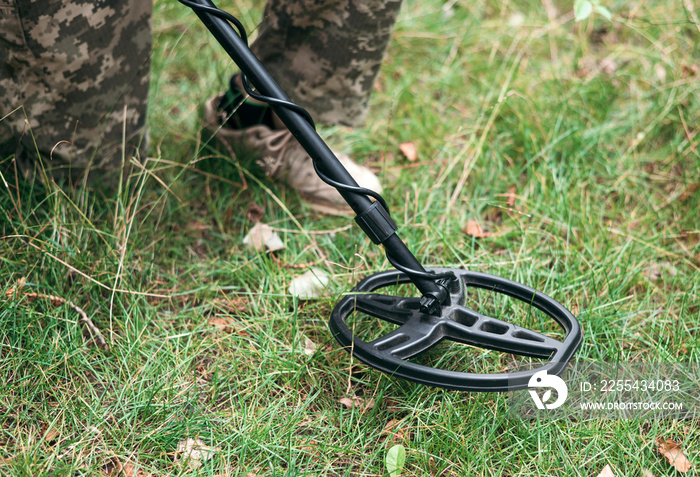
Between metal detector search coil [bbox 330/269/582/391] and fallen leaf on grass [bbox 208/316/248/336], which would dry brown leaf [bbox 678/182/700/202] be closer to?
metal detector search coil [bbox 330/269/582/391]

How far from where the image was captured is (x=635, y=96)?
8.25 ft

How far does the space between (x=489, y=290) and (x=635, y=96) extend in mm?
1370

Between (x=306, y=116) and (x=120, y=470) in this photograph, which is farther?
(x=306, y=116)

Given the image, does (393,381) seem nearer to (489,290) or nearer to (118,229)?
(489,290)

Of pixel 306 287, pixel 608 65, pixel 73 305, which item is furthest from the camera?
pixel 608 65

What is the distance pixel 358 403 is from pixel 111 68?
1.11 metres

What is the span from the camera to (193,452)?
4.56ft

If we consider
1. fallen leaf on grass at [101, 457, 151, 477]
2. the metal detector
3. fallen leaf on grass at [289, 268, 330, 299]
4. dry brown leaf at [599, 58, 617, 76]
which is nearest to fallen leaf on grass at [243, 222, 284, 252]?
fallen leaf on grass at [289, 268, 330, 299]

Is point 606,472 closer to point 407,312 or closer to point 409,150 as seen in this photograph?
point 407,312

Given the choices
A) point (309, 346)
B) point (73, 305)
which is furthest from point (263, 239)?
point (73, 305)

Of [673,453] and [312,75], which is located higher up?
[312,75]

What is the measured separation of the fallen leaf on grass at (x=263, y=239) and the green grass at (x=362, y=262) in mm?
47

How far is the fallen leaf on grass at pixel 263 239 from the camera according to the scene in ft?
6.30

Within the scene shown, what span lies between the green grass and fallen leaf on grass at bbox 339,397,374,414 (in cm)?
1
